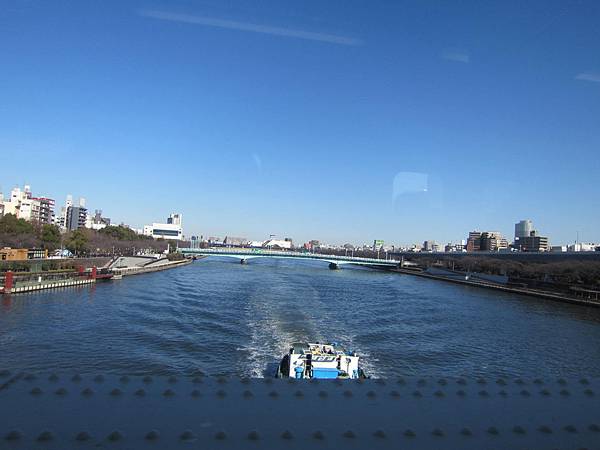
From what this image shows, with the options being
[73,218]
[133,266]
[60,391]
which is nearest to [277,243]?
[73,218]

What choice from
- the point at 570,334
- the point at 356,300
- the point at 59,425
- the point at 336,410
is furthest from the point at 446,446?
the point at 356,300

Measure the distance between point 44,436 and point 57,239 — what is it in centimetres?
2199

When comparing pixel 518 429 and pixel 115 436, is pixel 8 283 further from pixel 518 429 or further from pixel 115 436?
pixel 518 429

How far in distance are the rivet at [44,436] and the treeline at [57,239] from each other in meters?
19.8

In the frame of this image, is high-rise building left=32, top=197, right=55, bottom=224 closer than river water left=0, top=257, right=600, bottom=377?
No

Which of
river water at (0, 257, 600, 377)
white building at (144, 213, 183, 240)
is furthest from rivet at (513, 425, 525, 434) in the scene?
white building at (144, 213, 183, 240)

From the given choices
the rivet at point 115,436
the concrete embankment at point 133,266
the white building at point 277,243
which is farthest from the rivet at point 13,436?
the white building at point 277,243

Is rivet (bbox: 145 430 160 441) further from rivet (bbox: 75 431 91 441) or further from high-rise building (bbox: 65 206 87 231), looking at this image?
high-rise building (bbox: 65 206 87 231)

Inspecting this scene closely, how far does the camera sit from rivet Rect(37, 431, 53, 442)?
2.72ft

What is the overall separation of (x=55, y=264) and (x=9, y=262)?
85.7 inches

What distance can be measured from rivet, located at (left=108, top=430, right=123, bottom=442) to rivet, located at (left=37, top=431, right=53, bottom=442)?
11 cm

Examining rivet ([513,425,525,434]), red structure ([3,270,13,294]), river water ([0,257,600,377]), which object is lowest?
river water ([0,257,600,377])

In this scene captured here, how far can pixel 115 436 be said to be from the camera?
2.80 feet

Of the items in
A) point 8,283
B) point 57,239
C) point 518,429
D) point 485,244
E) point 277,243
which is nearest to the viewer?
point 518,429
